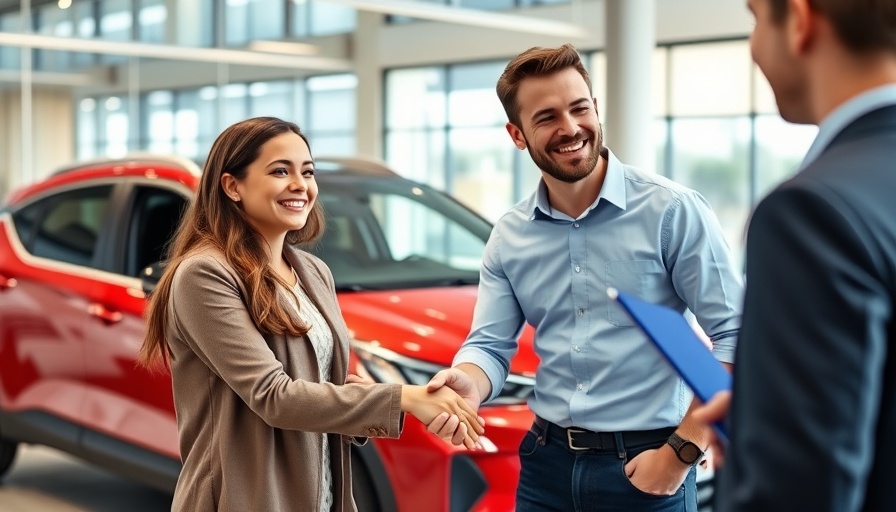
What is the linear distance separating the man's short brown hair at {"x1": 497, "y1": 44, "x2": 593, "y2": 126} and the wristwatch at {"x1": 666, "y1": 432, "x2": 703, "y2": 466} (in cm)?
75

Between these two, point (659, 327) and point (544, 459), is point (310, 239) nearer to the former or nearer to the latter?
point (544, 459)

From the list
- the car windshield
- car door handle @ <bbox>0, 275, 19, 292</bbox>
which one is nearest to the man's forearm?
the car windshield

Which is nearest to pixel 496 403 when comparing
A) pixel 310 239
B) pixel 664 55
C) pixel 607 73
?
pixel 310 239

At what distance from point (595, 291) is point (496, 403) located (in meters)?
1.36

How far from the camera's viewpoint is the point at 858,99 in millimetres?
1078

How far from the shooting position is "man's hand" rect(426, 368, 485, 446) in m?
2.38

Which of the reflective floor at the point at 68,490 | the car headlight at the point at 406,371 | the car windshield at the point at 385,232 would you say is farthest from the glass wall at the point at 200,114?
the car headlight at the point at 406,371

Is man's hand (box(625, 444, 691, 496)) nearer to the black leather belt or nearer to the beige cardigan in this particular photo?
the black leather belt

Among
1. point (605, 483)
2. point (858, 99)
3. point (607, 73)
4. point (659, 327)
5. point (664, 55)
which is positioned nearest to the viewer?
point (858, 99)

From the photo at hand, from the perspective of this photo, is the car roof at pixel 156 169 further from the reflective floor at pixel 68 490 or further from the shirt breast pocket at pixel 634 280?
the shirt breast pocket at pixel 634 280

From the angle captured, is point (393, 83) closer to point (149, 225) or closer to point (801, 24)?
point (149, 225)

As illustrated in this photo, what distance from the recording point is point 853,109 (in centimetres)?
108

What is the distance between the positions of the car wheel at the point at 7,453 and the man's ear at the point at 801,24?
5.27 meters

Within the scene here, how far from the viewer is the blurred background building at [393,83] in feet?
38.7
